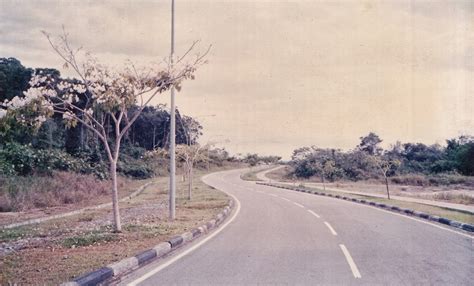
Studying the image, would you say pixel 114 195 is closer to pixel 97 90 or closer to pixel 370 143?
pixel 97 90

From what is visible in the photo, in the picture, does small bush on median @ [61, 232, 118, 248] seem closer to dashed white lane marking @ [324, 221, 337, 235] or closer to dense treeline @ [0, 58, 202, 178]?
dense treeline @ [0, 58, 202, 178]

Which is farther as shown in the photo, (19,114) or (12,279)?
(19,114)

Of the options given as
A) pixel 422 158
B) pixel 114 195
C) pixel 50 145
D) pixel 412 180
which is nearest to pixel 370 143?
pixel 422 158

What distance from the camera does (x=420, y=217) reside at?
1806cm

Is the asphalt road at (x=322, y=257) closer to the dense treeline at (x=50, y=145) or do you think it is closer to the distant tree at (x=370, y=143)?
the dense treeline at (x=50, y=145)

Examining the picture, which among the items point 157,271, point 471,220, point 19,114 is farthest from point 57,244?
point 471,220

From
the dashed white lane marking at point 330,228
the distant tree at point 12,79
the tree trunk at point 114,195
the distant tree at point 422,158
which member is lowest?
the dashed white lane marking at point 330,228

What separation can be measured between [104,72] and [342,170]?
2305 inches

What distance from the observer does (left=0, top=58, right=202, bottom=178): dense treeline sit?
29.3 m

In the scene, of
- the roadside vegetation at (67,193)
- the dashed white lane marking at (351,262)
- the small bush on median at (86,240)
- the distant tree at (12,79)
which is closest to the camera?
the dashed white lane marking at (351,262)

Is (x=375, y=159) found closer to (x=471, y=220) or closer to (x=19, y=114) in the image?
(x=471, y=220)

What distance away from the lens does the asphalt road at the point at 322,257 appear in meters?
7.42

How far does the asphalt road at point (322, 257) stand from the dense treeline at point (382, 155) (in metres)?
45.8

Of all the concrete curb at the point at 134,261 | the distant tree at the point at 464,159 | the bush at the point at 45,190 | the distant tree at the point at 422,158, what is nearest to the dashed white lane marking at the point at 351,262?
the concrete curb at the point at 134,261
